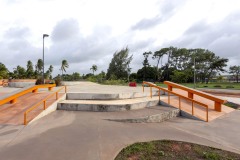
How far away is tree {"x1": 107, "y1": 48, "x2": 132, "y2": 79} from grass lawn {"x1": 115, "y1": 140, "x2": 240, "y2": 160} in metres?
52.7

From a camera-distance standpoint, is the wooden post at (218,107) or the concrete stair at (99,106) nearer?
the concrete stair at (99,106)

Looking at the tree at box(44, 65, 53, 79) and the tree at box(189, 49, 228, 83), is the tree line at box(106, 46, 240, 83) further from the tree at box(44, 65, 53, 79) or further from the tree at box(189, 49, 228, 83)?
the tree at box(44, 65, 53, 79)

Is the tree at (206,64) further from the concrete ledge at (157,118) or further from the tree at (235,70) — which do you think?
the concrete ledge at (157,118)

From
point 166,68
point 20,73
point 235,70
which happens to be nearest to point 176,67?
point 166,68

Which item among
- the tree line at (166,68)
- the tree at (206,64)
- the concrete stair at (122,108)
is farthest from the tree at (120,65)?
the concrete stair at (122,108)

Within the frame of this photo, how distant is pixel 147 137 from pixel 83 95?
20.0 ft

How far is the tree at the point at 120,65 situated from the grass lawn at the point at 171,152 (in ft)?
173

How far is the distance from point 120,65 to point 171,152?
177 ft

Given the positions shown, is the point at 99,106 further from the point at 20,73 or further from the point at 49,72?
the point at 49,72

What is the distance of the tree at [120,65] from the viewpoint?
58219 millimetres

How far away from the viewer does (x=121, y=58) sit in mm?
58781

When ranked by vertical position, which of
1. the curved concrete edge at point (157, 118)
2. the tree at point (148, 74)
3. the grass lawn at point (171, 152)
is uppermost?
the tree at point (148, 74)

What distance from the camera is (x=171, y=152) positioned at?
190 inches

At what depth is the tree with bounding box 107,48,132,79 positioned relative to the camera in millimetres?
58219
